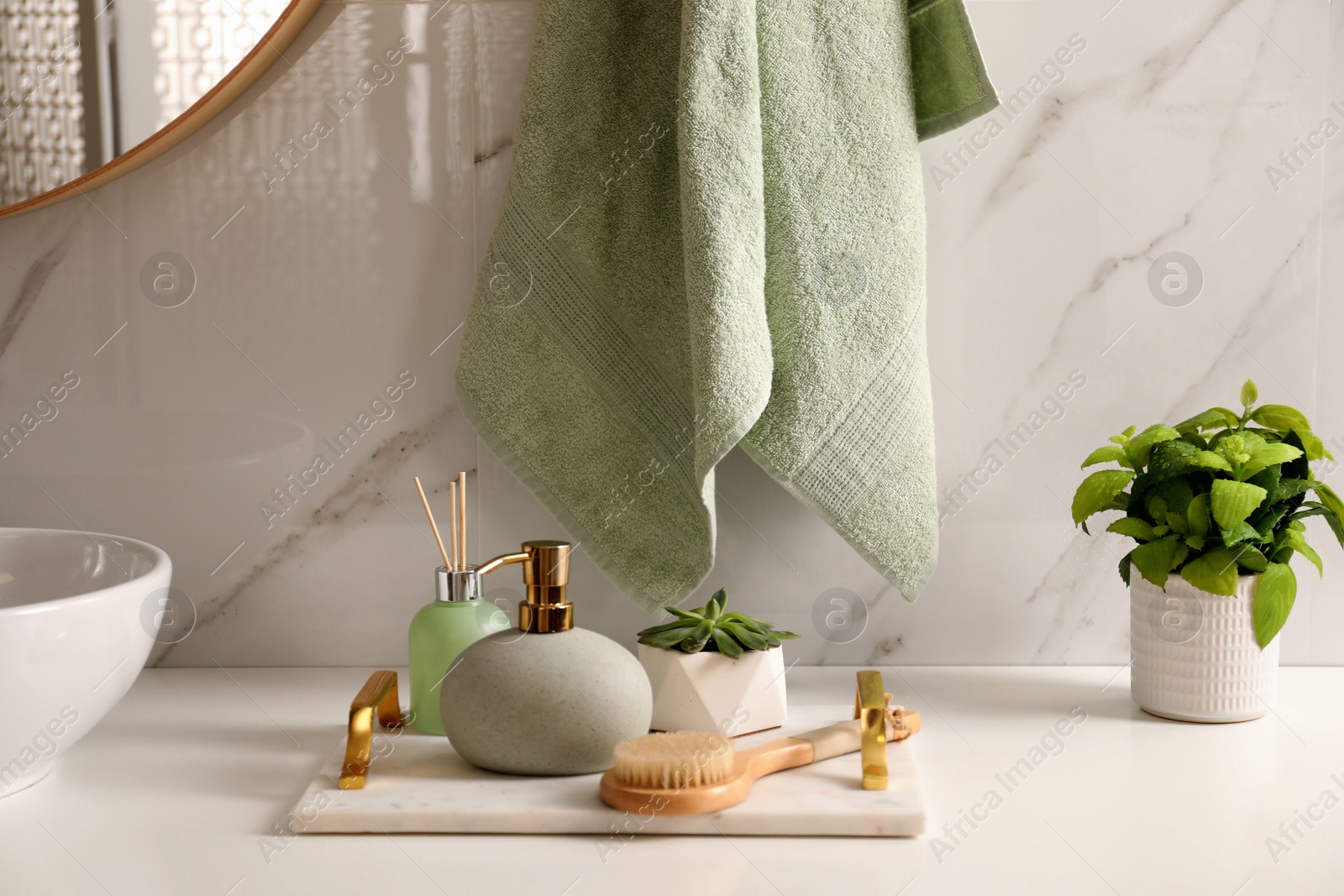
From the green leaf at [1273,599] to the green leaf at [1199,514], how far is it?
0.17 feet

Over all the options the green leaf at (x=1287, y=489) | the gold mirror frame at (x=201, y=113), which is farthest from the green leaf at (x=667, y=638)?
the gold mirror frame at (x=201, y=113)

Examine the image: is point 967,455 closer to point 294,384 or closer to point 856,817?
point 856,817

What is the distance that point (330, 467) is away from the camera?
2.95ft

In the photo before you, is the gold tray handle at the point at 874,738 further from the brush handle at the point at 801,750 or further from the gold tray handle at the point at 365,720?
the gold tray handle at the point at 365,720

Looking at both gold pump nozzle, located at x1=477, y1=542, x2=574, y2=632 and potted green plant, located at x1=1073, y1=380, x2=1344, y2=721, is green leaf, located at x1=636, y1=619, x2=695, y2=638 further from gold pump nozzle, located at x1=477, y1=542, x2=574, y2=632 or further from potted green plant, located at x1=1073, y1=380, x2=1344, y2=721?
potted green plant, located at x1=1073, y1=380, x2=1344, y2=721

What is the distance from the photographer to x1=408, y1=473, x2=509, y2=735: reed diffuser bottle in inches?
28.2

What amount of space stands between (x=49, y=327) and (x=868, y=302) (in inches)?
25.9

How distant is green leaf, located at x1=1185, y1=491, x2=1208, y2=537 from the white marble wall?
6.6 inches

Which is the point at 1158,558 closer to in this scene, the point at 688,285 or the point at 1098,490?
the point at 1098,490

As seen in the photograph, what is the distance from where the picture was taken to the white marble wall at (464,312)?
86cm

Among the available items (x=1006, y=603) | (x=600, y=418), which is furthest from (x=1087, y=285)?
(x=600, y=418)

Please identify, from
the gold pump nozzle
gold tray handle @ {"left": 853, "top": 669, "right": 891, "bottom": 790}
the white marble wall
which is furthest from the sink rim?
gold tray handle @ {"left": 853, "top": 669, "right": 891, "bottom": 790}

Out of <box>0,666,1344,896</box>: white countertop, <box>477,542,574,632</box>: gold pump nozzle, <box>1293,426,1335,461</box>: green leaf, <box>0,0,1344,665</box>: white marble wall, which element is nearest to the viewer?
<box>0,666,1344,896</box>: white countertop

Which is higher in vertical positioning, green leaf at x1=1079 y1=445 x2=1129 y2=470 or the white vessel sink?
green leaf at x1=1079 y1=445 x2=1129 y2=470
